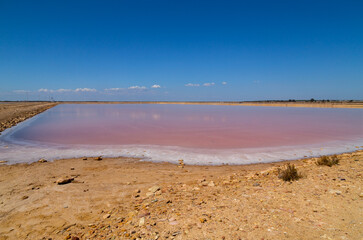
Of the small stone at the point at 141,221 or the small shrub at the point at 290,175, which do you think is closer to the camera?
the small stone at the point at 141,221

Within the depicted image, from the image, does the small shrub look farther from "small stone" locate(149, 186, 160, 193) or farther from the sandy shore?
"small stone" locate(149, 186, 160, 193)

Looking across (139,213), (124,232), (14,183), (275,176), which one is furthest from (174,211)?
(14,183)

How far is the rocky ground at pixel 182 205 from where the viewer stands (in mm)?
2678

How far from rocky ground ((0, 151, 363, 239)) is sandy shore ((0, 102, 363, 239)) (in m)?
0.01

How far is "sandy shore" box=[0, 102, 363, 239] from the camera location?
8.79 ft

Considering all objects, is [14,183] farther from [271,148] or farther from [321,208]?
[271,148]

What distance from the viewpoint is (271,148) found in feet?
27.5

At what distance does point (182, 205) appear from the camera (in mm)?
3422

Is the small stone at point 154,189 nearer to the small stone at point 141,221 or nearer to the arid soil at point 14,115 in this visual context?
the small stone at point 141,221

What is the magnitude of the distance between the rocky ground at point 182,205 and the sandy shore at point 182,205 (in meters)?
0.01

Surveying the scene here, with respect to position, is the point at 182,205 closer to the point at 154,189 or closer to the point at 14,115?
the point at 154,189

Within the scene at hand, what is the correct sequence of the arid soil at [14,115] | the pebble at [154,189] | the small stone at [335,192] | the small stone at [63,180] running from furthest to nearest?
the arid soil at [14,115] < the small stone at [63,180] < the pebble at [154,189] < the small stone at [335,192]

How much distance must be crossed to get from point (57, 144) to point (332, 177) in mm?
10142

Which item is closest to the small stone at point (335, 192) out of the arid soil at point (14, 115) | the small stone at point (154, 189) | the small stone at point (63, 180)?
the small stone at point (154, 189)
